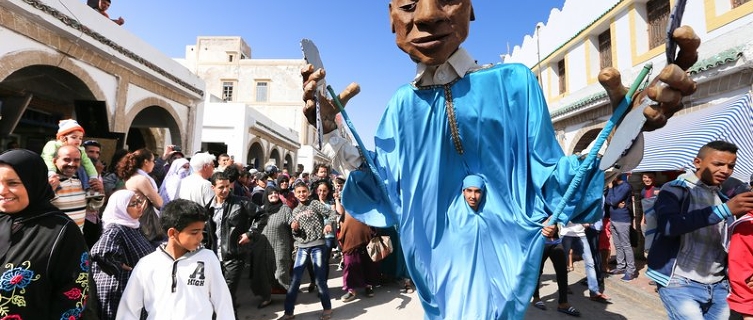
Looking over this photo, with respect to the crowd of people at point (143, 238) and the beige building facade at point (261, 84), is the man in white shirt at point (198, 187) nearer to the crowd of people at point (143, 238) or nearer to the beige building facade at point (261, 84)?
the crowd of people at point (143, 238)

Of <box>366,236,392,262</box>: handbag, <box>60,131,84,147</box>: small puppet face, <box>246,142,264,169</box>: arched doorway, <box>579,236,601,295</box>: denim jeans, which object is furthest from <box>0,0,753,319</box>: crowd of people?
<box>246,142,264,169</box>: arched doorway

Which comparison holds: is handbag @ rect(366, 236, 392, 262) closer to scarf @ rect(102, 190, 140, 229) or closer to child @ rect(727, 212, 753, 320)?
scarf @ rect(102, 190, 140, 229)

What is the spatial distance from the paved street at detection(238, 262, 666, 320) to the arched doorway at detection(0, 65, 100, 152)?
540cm

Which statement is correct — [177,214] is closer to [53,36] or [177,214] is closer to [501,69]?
[501,69]

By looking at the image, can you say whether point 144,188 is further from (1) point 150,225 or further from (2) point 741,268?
(2) point 741,268

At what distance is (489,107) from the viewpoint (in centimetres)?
200

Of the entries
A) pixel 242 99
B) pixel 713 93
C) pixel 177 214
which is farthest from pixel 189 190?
pixel 242 99

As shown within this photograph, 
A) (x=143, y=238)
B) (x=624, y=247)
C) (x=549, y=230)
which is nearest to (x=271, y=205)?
(x=143, y=238)

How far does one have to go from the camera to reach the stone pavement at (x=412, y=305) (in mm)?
4328

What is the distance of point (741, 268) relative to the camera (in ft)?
7.26

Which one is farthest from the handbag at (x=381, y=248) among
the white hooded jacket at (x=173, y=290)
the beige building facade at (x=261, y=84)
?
the beige building facade at (x=261, y=84)

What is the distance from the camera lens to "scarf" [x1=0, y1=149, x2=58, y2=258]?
168 centimetres

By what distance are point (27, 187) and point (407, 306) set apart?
4.03m

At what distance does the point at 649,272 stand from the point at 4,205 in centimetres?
376
